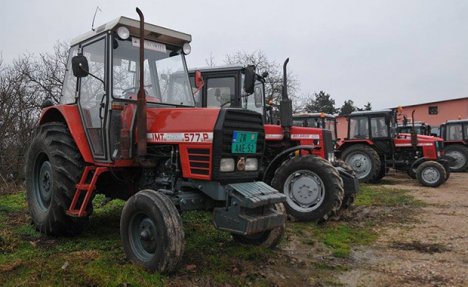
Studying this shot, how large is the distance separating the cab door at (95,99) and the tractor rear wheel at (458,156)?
1733 centimetres

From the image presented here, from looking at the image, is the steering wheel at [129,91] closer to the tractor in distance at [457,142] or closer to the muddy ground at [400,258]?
the muddy ground at [400,258]

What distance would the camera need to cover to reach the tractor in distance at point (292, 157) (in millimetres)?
6949

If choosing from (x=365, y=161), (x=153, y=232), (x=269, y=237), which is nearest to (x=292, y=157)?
(x=269, y=237)

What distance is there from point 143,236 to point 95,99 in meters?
2.01

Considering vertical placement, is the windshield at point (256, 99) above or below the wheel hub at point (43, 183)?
above

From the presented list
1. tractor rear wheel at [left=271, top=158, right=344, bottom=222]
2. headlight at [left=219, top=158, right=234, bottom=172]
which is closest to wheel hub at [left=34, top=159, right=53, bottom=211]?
headlight at [left=219, top=158, right=234, bottom=172]

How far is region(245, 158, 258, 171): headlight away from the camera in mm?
4802

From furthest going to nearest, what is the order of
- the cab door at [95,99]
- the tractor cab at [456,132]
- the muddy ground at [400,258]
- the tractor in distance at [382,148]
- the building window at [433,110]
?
the building window at [433,110] < the tractor cab at [456,132] < the tractor in distance at [382,148] < the cab door at [95,99] < the muddy ground at [400,258]

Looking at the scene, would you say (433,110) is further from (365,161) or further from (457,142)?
(365,161)

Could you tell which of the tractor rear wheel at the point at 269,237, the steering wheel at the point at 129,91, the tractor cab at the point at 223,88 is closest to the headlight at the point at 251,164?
the tractor rear wheel at the point at 269,237

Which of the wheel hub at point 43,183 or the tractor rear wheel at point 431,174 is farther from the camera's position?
the tractor rear wheel at point 431,174

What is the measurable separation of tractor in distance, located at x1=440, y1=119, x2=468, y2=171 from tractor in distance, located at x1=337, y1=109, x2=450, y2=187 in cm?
503

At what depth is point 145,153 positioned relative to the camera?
4.79 m

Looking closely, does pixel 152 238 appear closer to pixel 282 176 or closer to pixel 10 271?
pixel 10 271
